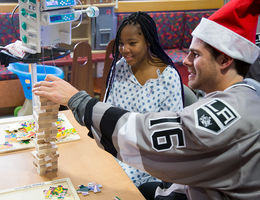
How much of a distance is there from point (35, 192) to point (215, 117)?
30.8 inches

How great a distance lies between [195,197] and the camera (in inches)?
44.9

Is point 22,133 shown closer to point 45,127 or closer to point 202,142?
point 45,127

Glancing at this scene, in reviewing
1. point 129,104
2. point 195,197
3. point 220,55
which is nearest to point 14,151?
point 129,104

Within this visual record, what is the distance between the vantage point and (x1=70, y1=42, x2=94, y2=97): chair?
3254mm

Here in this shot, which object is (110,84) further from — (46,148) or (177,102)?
(46,148)

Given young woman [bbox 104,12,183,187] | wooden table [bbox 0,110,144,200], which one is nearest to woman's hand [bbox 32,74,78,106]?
wooden table [bbox 0,110,144,200]

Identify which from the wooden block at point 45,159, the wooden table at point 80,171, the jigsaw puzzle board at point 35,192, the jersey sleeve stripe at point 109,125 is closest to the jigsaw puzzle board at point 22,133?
the wooden table at point 80,171

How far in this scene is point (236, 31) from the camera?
1.19 m

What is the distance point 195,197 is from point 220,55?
52 centimetres

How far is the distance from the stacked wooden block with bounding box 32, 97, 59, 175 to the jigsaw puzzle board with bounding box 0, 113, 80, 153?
0.24 m

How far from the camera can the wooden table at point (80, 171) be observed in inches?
52.9

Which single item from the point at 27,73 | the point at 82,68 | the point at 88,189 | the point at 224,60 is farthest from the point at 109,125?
the point at 27,73

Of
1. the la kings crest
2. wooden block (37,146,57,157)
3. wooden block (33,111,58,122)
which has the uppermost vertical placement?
the la kings crest

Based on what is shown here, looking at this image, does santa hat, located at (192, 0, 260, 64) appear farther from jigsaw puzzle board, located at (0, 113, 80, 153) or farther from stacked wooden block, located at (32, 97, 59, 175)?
jigsaw puzzle board, located at (0, 113, 80, 153)
